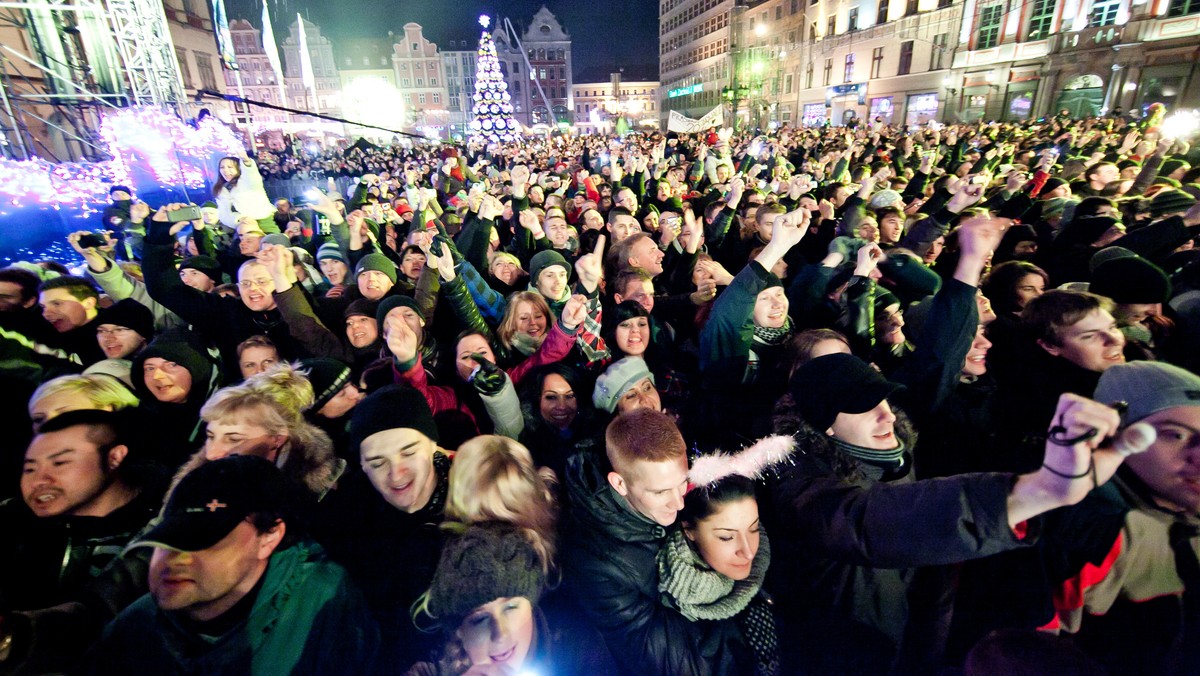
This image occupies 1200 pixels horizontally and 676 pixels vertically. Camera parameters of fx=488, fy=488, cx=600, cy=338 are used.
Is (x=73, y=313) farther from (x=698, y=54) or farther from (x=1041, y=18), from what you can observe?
(x=698, y=54)

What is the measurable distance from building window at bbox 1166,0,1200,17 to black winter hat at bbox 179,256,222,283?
120ft

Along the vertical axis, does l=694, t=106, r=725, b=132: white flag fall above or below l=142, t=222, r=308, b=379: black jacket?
above

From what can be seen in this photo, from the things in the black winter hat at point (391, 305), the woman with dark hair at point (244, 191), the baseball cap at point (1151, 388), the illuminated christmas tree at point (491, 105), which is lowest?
the black winter hat at point (391, 305)

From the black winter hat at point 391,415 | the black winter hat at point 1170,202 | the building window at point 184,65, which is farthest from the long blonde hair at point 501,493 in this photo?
the building window at point 184,65

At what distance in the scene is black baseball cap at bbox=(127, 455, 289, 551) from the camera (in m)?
1.53

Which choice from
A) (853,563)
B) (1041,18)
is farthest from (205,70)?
(1041,18)

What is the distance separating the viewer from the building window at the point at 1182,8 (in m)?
21.4

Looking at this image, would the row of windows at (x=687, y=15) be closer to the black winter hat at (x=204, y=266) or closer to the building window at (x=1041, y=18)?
the building window at (x=1041, y=18)

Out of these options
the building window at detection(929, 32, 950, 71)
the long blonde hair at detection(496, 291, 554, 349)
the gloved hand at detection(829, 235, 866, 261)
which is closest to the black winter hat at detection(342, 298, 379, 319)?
the long blonde hair at detection(496, 291, 554, 349)

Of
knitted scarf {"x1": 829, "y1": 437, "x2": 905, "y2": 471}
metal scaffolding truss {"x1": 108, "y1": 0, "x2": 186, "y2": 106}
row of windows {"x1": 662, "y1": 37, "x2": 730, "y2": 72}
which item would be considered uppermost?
row of windows {"x1": 662, "y1": 37, "x2": 730, "y2": 72}

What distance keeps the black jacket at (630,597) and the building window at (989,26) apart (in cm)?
4044

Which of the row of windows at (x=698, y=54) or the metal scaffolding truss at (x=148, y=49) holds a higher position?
the row of windows at (x=698, y=54)

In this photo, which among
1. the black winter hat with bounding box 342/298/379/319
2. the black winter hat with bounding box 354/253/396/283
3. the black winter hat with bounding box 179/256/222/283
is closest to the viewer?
the black winter hat with bounding box 342/298/379/319

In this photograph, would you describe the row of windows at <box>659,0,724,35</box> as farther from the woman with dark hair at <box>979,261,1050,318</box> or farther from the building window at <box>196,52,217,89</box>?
the woman with dark hair at <box>979,261,1050,318</box>
